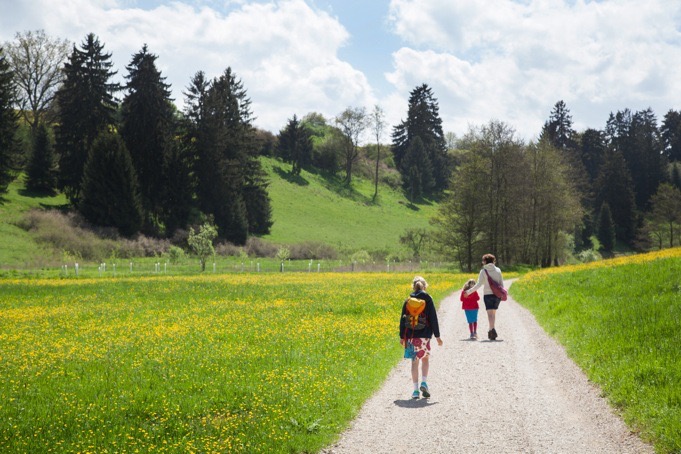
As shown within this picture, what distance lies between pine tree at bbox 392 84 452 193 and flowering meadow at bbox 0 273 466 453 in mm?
108501

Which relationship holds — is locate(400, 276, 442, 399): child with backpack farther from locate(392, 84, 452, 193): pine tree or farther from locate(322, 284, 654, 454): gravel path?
locate(392, 84, 452, 193): pine tree

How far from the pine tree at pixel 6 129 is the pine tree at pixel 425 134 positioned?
86.3m

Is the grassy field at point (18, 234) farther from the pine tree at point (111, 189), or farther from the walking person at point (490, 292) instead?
the walking person at point (490, 292)

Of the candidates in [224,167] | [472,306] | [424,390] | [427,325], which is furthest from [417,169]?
[424,390]

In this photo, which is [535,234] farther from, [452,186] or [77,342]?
[77,342]

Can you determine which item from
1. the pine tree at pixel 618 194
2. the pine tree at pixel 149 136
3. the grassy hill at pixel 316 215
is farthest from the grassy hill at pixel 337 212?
the pine tree at pixel 618 194

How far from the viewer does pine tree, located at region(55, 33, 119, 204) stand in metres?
61.8

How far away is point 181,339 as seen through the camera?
14.9m

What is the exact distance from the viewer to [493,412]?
874cm

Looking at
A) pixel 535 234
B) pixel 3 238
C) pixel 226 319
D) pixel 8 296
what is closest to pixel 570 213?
pixel 535 234

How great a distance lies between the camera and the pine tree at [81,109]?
203 feet

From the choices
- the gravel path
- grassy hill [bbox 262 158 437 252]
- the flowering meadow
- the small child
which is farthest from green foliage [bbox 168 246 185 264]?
the gravel path

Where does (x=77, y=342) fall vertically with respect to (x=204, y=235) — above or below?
below

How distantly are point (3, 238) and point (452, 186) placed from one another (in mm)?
42065
